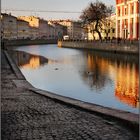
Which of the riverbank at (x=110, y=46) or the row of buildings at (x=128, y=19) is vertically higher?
the row of buildings at (x=128, y=19)

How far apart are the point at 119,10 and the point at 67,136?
86.0m

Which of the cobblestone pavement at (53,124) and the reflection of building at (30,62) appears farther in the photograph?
the reflection of building at (30,62)

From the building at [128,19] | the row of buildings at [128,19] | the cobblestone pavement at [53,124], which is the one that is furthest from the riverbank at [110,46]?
the cobblestone pavement at [53,124]

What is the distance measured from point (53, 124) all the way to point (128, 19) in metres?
78.0

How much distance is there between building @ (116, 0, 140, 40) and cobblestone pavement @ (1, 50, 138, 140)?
67807 millimetres

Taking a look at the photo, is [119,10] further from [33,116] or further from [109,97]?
[33,116]

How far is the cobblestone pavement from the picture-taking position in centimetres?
840

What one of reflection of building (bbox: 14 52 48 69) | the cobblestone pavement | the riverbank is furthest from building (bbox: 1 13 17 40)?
the cobblestone pavement

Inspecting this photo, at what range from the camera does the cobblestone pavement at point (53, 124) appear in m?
8.40

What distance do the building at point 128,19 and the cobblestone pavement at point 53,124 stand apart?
2670 inches

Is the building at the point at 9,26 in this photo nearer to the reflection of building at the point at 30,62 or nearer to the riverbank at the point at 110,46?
the riverbank at the point at 110,46

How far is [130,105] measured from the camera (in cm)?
1540

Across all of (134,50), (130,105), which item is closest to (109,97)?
(130,105)

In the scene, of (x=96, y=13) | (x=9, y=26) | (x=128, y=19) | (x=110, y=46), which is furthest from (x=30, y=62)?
(x=9, y=26)
